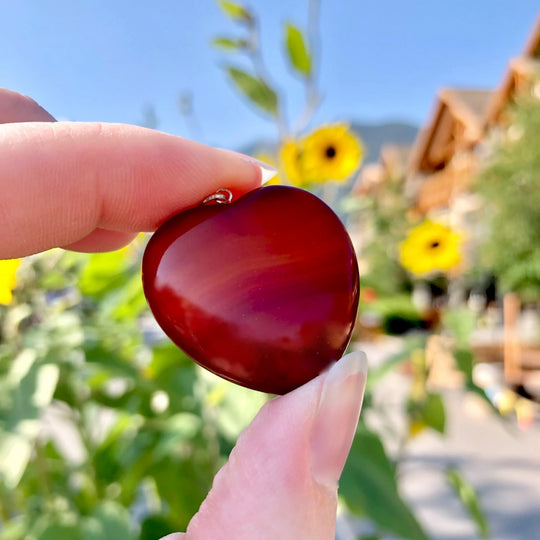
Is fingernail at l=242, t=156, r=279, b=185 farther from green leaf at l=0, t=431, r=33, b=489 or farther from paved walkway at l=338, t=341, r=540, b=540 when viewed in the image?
paved walkway at l=338, t=341, r=540, b=540

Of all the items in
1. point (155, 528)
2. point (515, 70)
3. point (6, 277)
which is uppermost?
point (6, 277)

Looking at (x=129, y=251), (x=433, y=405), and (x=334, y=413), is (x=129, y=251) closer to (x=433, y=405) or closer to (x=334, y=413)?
(x=433, y=405)

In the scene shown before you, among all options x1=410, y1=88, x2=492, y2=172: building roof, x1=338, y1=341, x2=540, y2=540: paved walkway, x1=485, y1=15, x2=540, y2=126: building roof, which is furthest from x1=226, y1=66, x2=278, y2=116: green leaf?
x1=410, y1=88, x2=492, y2=172: building roof

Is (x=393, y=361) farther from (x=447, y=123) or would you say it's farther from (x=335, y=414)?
(x=447, y=123)

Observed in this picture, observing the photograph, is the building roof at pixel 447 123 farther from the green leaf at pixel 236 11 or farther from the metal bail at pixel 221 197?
the metal bail at pixel 221 197

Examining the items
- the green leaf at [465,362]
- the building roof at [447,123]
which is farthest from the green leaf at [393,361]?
the building roof at [447,123]

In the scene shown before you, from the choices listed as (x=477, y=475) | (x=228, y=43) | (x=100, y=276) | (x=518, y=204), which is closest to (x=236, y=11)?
(x=228, y=43)
